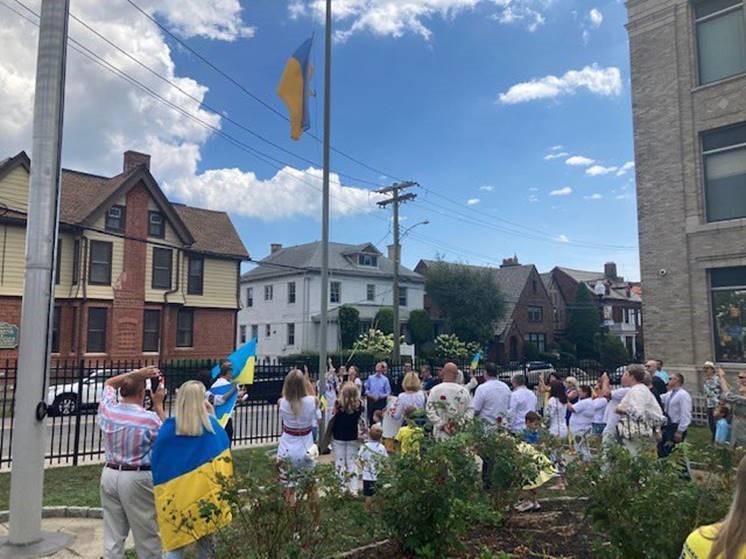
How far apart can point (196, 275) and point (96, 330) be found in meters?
6.20

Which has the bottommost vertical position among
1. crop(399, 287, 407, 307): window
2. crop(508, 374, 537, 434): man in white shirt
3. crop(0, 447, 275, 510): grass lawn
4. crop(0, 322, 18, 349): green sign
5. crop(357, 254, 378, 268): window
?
crop(0, 447, 275, 510): grass lawn

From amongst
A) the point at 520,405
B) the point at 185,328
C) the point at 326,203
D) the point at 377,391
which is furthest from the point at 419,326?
the point at 520,405

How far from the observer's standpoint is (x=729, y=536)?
219 centimetres

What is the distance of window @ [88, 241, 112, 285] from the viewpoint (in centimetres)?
2734

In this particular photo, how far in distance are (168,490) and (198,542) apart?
1.75 ft

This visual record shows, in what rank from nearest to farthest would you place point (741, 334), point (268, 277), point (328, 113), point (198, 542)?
point (198, 542) → point (328, 113) → point (741, 334) → point (268, 277)

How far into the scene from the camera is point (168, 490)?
176 inches

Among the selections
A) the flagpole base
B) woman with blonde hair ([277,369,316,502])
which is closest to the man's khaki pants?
the flagpole base

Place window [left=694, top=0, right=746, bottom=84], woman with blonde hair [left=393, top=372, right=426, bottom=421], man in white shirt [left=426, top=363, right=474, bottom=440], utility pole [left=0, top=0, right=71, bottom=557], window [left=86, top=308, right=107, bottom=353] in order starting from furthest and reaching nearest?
window [left=86, top=308, right=107, bottom=353] < window [left=694, top=0, right=746, bottom=84] < woman with blonde hair [left=393, top=372, right=426, bottom=421] < man in white shirt [left=426, top=363, right=474, bottom=440] < utility pole [left=0, top=0, right=71, bottom=557]

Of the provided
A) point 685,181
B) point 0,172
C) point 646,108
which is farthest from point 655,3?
point 0,172

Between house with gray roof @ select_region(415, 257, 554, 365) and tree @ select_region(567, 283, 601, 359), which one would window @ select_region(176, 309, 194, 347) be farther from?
tree @ select_region(567, 283, 601, 359)

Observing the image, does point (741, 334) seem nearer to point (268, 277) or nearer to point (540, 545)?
point (540, 545)

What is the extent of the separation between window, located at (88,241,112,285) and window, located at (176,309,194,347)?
4484 millimetres

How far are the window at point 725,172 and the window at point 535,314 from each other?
38759mm
